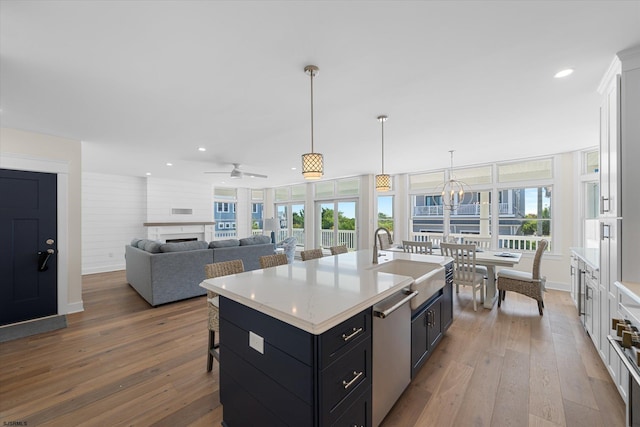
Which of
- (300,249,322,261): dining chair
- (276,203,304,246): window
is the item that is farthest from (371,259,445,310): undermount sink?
(276,203,304,246): window

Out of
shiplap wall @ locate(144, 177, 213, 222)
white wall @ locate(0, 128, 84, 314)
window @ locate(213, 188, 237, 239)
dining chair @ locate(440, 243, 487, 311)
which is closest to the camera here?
white wall @ locate(0, 128, 84, 314)

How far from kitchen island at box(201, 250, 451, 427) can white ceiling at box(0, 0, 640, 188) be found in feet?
5.38

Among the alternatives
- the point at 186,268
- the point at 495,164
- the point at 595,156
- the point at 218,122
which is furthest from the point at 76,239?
the point at 595,156

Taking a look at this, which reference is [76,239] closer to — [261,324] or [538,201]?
[261,324]

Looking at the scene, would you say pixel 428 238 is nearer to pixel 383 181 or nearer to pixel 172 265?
pixel 383 181

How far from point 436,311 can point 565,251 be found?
403 cm

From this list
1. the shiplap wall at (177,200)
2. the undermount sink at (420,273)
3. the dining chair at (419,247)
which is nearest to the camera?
the undermount sink at (420,273)

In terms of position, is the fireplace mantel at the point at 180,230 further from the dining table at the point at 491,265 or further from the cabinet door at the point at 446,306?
the dining table at the point at 491,265

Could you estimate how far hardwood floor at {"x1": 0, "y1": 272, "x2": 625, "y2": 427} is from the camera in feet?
5.86

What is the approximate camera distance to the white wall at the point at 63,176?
3340 mm

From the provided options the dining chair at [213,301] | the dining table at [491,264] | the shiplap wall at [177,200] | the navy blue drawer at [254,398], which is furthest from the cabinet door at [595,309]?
the shiplap wall at [177,200]

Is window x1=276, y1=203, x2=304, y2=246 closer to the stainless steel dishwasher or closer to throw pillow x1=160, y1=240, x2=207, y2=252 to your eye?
throw pillow x1=160, y1=240, x2=207, y2=252

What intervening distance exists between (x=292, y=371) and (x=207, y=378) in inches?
57.9

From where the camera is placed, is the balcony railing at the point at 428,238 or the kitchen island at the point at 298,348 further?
the balcony railing at the point at 428,238
